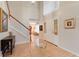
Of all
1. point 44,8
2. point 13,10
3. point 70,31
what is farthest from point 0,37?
point 44,8

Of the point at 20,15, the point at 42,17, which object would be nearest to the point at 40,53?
the point at 20,15

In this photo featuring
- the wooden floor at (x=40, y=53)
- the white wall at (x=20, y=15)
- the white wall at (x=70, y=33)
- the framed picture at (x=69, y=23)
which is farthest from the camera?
the white wall at (x=20, y=15)

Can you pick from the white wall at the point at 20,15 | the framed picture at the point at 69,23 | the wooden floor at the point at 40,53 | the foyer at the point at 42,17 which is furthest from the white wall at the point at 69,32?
the white wall at the point at 20,15

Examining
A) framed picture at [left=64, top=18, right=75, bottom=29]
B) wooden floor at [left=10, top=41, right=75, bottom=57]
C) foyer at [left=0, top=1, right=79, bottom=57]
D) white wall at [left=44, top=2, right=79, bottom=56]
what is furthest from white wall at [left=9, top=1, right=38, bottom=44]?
framed picture at [left=64, top=18, right=75, bottom=29]

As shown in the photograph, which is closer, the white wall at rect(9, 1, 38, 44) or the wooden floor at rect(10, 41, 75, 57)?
the wooden floor at rect(10, 41, 75, 57)

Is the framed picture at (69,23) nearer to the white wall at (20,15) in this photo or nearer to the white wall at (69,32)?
the white wall at (69,32)

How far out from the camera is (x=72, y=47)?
18.0ft

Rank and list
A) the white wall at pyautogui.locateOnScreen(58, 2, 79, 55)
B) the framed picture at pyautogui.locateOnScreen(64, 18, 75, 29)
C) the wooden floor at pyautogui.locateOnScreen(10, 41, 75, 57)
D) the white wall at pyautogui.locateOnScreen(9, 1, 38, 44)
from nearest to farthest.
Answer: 1. the wooden floor at pyautogui.locateOnScreen(10, 41, 75, 57)
2. the white wall at pyautogui.locateOnScreen(58, 2, 79, 55)
3. the framed picture at pyautogui.locateOnScreen(64, 18, 75, 29)
4. the white wall at pyautogui.locateOnScreen(9, 1, 38, 44)

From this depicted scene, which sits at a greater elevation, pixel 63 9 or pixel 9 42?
pixel 63 9

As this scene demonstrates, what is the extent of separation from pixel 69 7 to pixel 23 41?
4450mm

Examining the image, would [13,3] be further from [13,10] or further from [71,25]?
[71,25]

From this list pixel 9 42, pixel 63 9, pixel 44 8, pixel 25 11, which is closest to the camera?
pixel 9 42

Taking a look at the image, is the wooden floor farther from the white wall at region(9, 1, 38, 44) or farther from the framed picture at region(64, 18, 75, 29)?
the white wall at region(9, 1, 38, 44)

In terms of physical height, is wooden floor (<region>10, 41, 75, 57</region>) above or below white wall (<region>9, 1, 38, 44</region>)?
below
